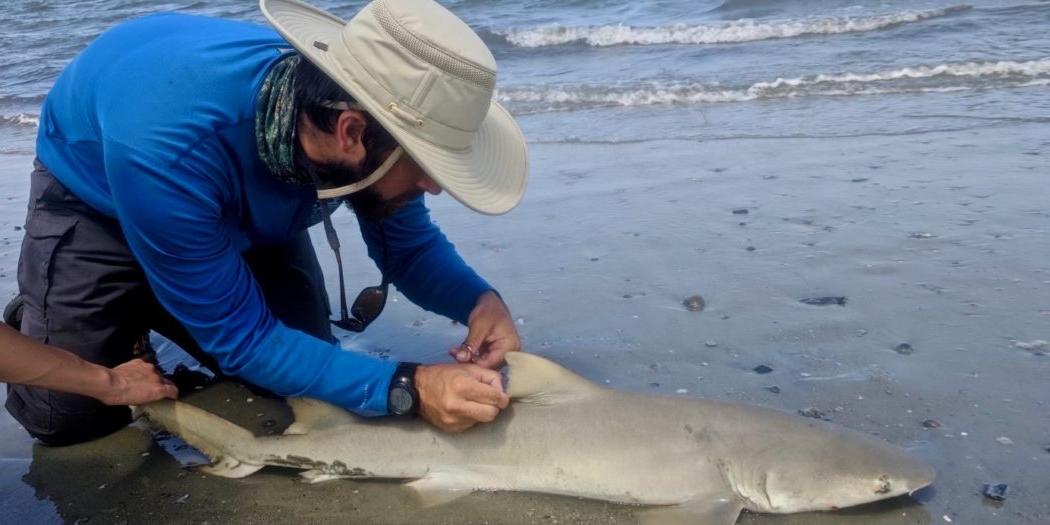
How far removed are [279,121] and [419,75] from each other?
0.54m

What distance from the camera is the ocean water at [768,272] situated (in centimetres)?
343

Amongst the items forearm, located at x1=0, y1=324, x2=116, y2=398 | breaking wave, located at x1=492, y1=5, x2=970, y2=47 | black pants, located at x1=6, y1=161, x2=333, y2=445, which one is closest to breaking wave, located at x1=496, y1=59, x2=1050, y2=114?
breaking wave, located at x1=492, y1=5, x2=970, y2=47

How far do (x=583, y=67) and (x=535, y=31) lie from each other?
3008 mm

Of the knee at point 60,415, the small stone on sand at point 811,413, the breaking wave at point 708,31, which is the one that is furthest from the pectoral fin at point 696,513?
the breaking wave at point 708,31

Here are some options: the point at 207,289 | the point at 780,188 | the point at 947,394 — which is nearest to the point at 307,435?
the point at 207,289

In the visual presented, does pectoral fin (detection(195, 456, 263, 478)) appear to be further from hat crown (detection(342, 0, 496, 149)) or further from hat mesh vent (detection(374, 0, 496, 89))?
hat mesh vent (detection(374, 0, 496, 89))

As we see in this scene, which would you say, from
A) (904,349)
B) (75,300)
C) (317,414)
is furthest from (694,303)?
(75,300)

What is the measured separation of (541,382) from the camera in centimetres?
341

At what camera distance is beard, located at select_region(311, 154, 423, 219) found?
9.57 feet

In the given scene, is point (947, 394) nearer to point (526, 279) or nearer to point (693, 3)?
point (526, 279)

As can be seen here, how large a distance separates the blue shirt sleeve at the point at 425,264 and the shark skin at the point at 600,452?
0.64 metres

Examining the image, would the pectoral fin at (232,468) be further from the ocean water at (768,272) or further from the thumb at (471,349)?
the thumb at (471,349)

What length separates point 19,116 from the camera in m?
13.1

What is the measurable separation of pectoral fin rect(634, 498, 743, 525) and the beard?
134 centimetres
